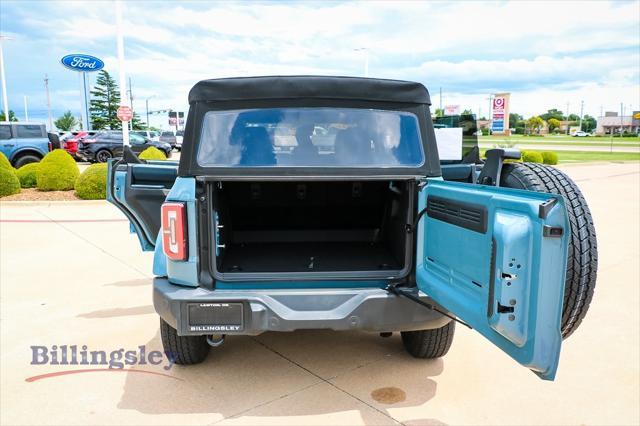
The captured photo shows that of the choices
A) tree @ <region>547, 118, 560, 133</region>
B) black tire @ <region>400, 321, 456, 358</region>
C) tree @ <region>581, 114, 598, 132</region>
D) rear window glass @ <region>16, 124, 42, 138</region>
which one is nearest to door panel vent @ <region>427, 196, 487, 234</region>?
black tire @ <region>400, 321, 456, 358</region>

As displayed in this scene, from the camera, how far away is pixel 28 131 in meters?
18.3

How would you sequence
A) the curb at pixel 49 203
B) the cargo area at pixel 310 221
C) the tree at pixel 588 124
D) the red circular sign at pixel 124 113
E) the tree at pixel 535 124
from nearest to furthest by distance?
the cargo area at pixel 310 221
the curb at pixel 49 203
the red circular sign at pixel 124 113
the tree at pixel 535 124
the tree at pixel 588 124

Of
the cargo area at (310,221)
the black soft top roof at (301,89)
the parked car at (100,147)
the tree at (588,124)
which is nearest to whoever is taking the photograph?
the black soft top roof at (301,89)

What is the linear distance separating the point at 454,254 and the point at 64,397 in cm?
259

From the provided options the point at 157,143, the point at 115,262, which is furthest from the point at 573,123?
the point at 115,262

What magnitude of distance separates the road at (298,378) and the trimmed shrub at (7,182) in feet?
23.4

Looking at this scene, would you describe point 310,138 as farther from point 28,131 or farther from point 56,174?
point 28,131

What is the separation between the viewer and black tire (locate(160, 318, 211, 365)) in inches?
135

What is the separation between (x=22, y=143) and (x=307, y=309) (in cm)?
1859

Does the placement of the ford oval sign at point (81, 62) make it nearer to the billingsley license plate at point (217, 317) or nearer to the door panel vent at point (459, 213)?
the billingsley license plate at point (217, 317)

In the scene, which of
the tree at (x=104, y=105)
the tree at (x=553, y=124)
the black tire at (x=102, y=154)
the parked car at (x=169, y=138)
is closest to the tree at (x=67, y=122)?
the tree at (x=104, y=105)

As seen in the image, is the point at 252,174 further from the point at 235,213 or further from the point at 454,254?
the point at 235,213

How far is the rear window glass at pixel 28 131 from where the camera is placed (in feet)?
59.8

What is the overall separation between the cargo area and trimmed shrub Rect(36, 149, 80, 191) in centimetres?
937
